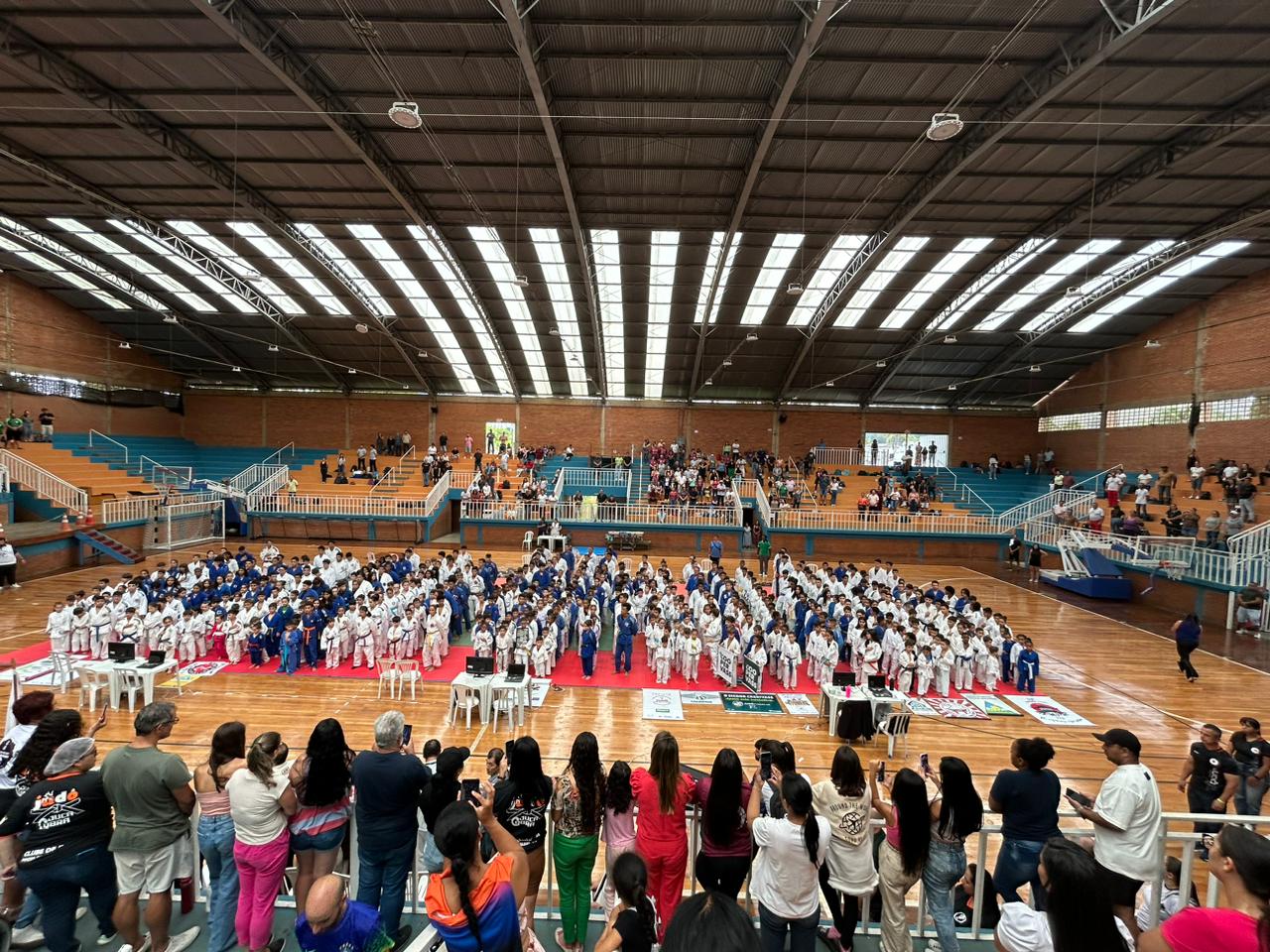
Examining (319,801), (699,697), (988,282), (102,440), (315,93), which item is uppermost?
(315,93)

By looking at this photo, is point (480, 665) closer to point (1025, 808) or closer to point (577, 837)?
point (577, 837)

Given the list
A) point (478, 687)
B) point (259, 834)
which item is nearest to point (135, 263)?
point (478, 687)

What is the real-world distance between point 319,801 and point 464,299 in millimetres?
23862

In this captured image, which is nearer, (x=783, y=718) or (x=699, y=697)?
(x=783, y=718)

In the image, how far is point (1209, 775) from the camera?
18.4 feet

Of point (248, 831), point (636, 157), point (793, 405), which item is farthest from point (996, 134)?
point (793, 405)

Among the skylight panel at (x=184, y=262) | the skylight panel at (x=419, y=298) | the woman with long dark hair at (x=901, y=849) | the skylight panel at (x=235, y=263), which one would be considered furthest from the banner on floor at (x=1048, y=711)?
the skylight panel at (x=184, y=262)

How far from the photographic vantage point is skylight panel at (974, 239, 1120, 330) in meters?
19.8

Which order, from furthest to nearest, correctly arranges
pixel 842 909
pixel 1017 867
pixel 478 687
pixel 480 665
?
1. pixel 478 687
2. pixel 480 665
3. pixel 1017 867
4. pixel 842 909

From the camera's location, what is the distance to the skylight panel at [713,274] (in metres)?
19.8

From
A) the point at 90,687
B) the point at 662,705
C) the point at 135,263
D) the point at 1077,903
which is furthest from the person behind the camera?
the point at 135,263

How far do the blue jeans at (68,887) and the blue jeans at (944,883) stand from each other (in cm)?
492

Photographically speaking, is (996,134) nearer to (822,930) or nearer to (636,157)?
(636,157)

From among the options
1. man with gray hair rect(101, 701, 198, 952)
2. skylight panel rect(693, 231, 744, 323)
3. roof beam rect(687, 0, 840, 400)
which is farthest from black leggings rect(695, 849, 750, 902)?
skylight panel rect(693, 231, 744, 323)
